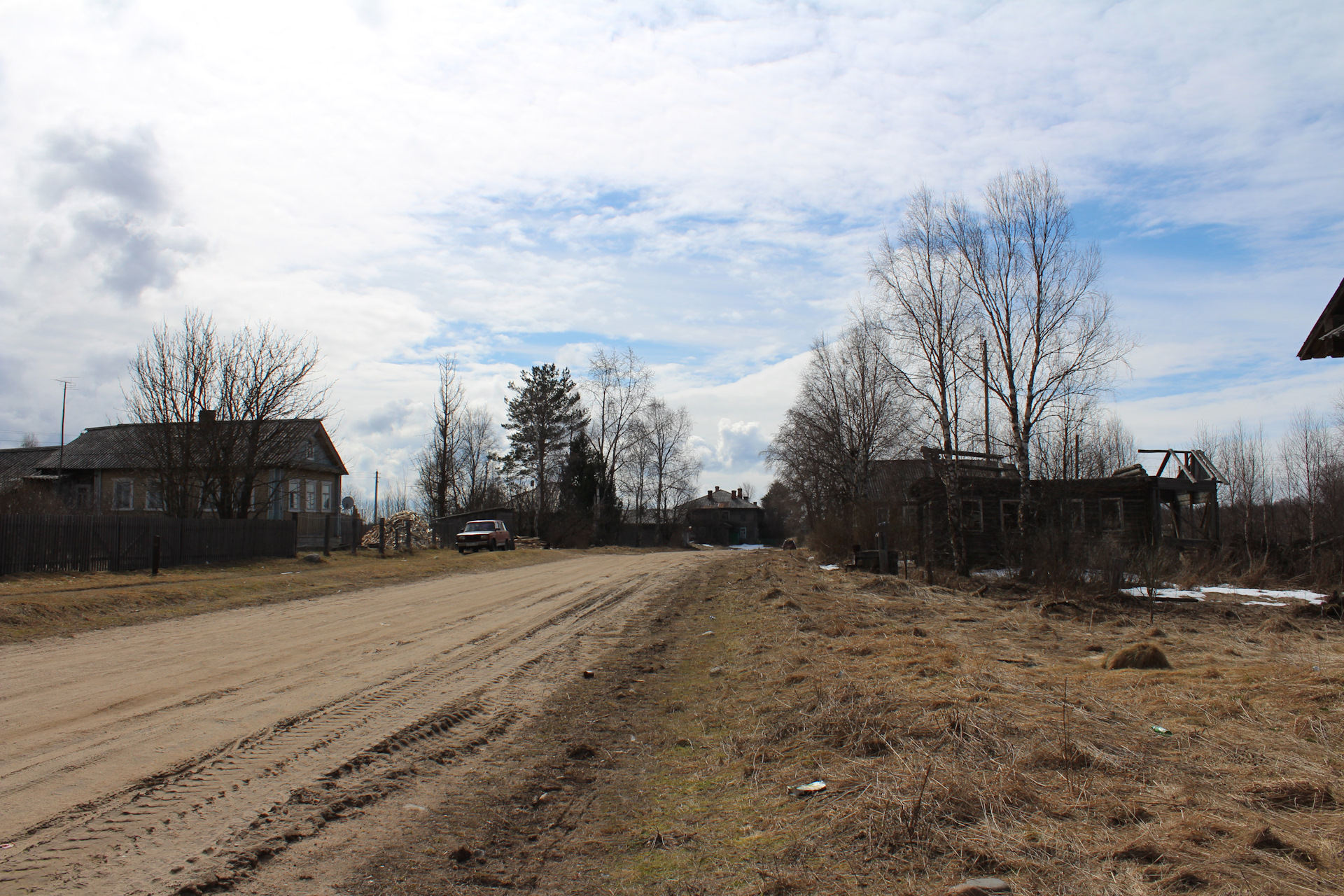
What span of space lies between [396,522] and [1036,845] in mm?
40733

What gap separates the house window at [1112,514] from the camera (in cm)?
3017

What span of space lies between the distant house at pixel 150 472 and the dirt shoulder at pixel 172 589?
5.37 meters

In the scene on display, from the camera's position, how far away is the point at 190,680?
812 cm

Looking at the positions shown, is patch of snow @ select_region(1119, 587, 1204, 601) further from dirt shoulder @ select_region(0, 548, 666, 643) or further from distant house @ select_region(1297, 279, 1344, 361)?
dirt shoulder @ select_region(0, 548, 666, 643)

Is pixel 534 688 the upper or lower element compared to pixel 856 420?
lower

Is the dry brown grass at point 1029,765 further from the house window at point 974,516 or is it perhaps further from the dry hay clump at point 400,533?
the dry hay clump at point 400,533

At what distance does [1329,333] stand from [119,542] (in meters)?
25.6

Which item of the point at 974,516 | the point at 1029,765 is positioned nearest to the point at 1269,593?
the point at 974,516

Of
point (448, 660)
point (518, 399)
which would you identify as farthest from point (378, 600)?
point (518, 399)

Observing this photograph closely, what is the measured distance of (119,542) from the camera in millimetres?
21000

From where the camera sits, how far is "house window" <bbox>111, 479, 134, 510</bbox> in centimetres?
3838

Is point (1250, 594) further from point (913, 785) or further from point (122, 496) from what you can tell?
point (122, 496)

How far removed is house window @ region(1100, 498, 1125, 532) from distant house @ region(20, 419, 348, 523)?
32035 mm

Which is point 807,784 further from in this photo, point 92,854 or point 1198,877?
point 92,854
